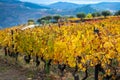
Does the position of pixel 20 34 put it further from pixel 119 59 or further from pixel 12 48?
pixel 119 59

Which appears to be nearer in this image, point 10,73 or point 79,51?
point 79,51

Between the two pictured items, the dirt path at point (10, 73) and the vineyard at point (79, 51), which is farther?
the dirt path at point (10, 73)

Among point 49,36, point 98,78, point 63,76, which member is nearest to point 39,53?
point 49,36

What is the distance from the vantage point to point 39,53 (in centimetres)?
2656

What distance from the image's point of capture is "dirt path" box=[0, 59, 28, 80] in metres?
24.3

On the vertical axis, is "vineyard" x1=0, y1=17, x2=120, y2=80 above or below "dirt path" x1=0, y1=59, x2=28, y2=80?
above

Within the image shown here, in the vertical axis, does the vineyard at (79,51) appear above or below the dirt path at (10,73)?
above

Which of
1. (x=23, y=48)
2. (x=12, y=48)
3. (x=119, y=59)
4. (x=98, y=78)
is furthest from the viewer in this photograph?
(x=12, y=48)

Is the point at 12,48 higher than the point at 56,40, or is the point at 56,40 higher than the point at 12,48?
the point at 56,40

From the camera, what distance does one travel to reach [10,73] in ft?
85.5

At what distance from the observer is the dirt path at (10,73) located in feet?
79.9

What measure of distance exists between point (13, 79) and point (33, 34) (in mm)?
5594

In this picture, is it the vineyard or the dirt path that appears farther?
the dirt path

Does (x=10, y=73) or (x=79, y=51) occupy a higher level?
(x=79, y=51)
